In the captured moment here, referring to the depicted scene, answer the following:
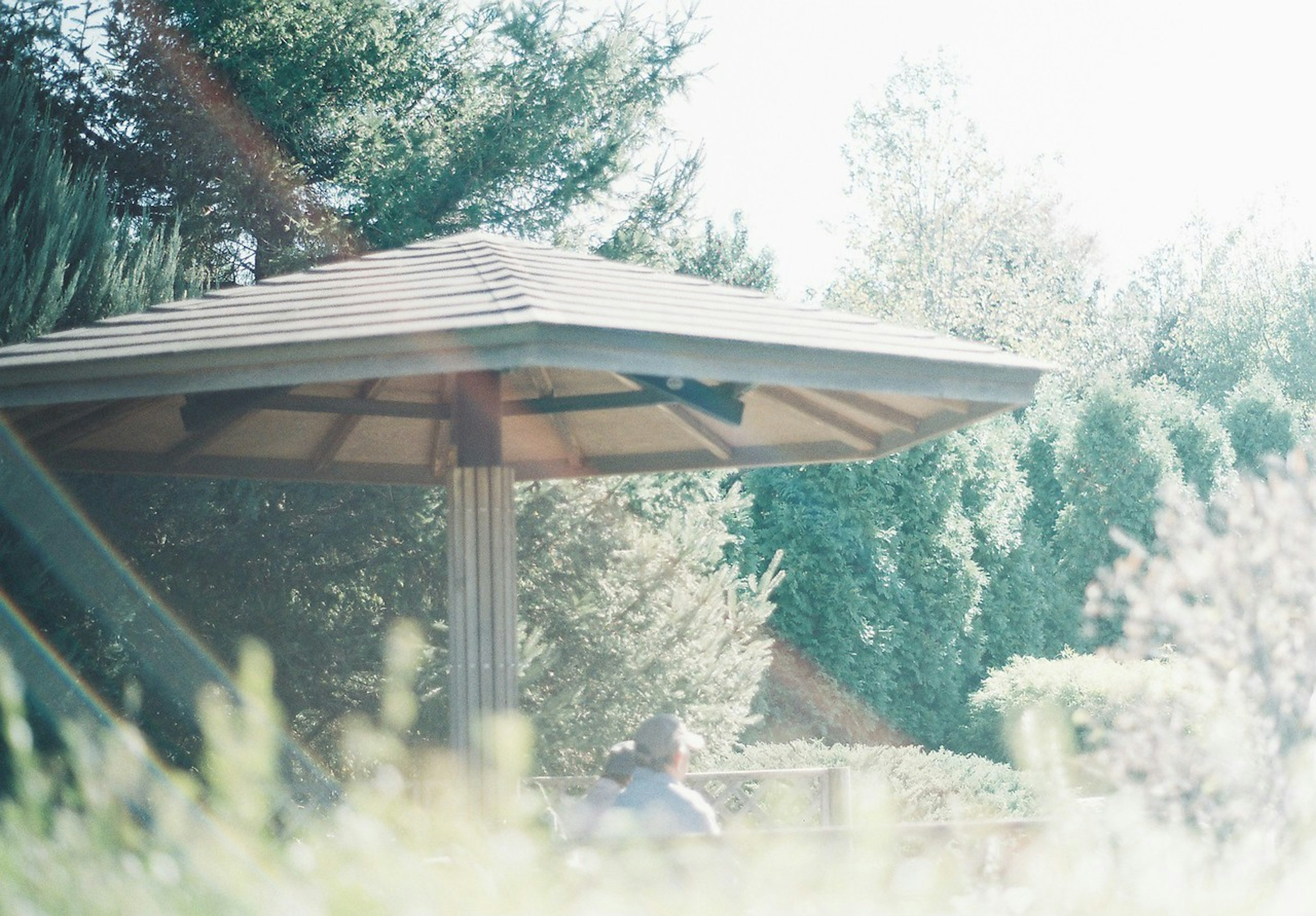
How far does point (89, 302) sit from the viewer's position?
8.36m

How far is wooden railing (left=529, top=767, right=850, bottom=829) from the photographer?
7176mm

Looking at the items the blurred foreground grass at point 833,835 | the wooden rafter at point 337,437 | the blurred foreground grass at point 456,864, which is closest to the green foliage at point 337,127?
the wooden rafter at point 337,437

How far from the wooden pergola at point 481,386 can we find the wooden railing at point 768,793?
6.38ft

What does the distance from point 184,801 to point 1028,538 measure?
1484 cm

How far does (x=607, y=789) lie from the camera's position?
487cm

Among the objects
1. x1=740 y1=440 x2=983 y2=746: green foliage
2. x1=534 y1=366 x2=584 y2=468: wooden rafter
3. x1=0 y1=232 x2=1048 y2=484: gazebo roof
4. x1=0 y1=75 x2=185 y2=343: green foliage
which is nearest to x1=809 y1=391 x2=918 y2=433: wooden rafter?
x1=0 y1=232 x2=1048 y2=484: gazebo roof

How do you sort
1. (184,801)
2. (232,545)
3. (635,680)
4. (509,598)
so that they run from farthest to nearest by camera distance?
(635,680)
(232,545)
(509,598)
(184,801)

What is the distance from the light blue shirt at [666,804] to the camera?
165 inches

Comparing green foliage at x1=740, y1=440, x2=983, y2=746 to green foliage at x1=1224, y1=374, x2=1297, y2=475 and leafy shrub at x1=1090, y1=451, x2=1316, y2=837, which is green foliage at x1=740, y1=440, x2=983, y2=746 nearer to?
green foliage at x1=1224, y1=374, x2=1297, y2=475

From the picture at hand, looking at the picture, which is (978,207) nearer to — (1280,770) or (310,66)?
(310,66)

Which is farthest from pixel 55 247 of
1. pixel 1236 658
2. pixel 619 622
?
pixel 1236 658

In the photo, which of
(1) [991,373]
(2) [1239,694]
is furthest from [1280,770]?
(1) [991,373]

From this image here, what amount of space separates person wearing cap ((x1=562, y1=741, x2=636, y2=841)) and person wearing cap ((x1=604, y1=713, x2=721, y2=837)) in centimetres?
9

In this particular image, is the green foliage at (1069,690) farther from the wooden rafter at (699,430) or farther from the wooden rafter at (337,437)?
the wooden rafter at (337,437)
